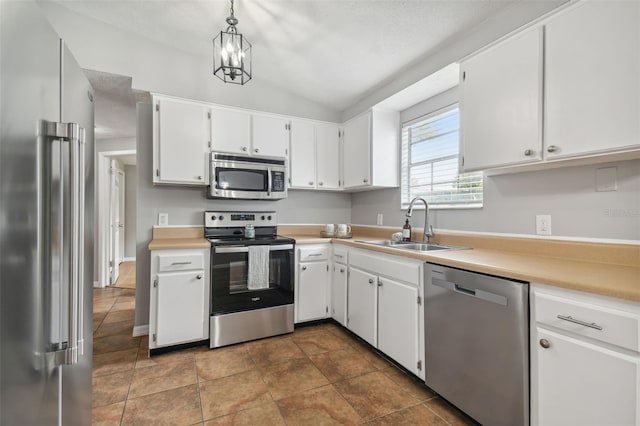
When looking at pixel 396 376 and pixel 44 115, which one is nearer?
pixel 44 115

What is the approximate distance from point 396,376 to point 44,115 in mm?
2297

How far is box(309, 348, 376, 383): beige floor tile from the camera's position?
2.11m

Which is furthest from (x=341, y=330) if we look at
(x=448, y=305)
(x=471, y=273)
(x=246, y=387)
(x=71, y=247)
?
(x=71, y=247)

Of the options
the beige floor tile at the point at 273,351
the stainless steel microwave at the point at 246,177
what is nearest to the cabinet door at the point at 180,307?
the beige floor tile at the point at 273,351

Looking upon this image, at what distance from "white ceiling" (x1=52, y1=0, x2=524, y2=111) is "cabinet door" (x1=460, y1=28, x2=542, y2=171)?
403mm

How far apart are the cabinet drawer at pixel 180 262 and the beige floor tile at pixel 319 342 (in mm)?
1097

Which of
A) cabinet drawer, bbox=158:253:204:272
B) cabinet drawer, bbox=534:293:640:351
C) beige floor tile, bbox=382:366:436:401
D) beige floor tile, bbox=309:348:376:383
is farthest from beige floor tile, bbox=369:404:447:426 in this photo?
cabinet drawer, bbox=158:253:204:272

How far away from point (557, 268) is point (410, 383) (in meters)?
1.18

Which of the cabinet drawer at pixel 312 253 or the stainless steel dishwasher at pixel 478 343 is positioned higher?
the cabinet drawer at pixel 312 253

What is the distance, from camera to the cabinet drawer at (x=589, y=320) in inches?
40.1

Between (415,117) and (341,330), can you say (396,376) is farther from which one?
(415,117)

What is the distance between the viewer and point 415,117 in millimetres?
2902

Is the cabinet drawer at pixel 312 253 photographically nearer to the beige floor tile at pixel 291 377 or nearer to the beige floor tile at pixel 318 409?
the beige floor tile at pixel 291 377

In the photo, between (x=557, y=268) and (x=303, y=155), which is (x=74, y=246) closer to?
(x=557, y=268)
